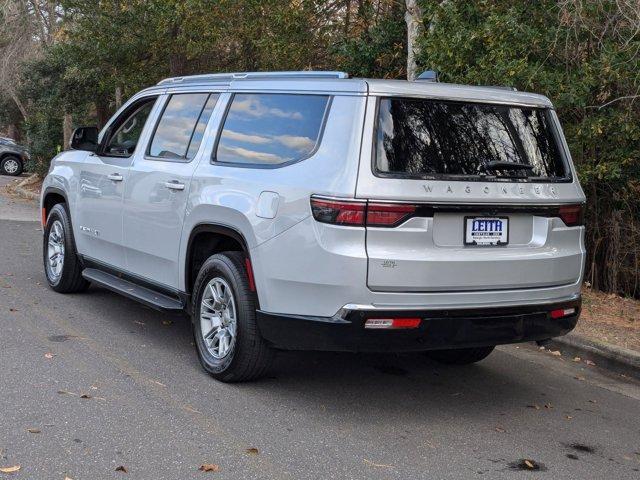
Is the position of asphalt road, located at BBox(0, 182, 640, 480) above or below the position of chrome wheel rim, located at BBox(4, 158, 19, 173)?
above

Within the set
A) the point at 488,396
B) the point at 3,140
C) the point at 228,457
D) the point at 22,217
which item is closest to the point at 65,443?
the point at 228,457

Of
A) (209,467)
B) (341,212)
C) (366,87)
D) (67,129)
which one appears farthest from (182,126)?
(67,129)

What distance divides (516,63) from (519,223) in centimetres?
383

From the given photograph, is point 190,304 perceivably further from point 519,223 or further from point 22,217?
point 22,217

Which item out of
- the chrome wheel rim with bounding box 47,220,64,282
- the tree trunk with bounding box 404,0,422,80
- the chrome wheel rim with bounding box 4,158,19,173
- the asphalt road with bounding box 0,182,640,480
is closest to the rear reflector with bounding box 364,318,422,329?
the asphalt road with bounding box 0,182,640,480

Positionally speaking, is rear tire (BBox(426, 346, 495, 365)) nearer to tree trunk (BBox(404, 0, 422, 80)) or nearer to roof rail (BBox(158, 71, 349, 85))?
roof rail (BBox(158, 71, 349, 85))

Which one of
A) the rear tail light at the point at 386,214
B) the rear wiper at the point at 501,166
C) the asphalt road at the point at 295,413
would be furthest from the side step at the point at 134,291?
the rear wiper at the point at 501,166

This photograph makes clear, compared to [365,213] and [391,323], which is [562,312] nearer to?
[391,323]

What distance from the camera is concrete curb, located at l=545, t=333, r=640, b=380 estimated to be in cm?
669

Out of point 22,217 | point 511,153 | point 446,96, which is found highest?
point 446,96

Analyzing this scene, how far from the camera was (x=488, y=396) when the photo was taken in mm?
5793

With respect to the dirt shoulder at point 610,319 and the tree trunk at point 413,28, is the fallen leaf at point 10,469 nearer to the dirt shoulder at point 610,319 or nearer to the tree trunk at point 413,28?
the dirt shoulder at point 610,319

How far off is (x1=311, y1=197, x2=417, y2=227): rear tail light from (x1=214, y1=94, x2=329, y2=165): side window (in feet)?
1.65

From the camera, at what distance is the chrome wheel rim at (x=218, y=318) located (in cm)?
557
